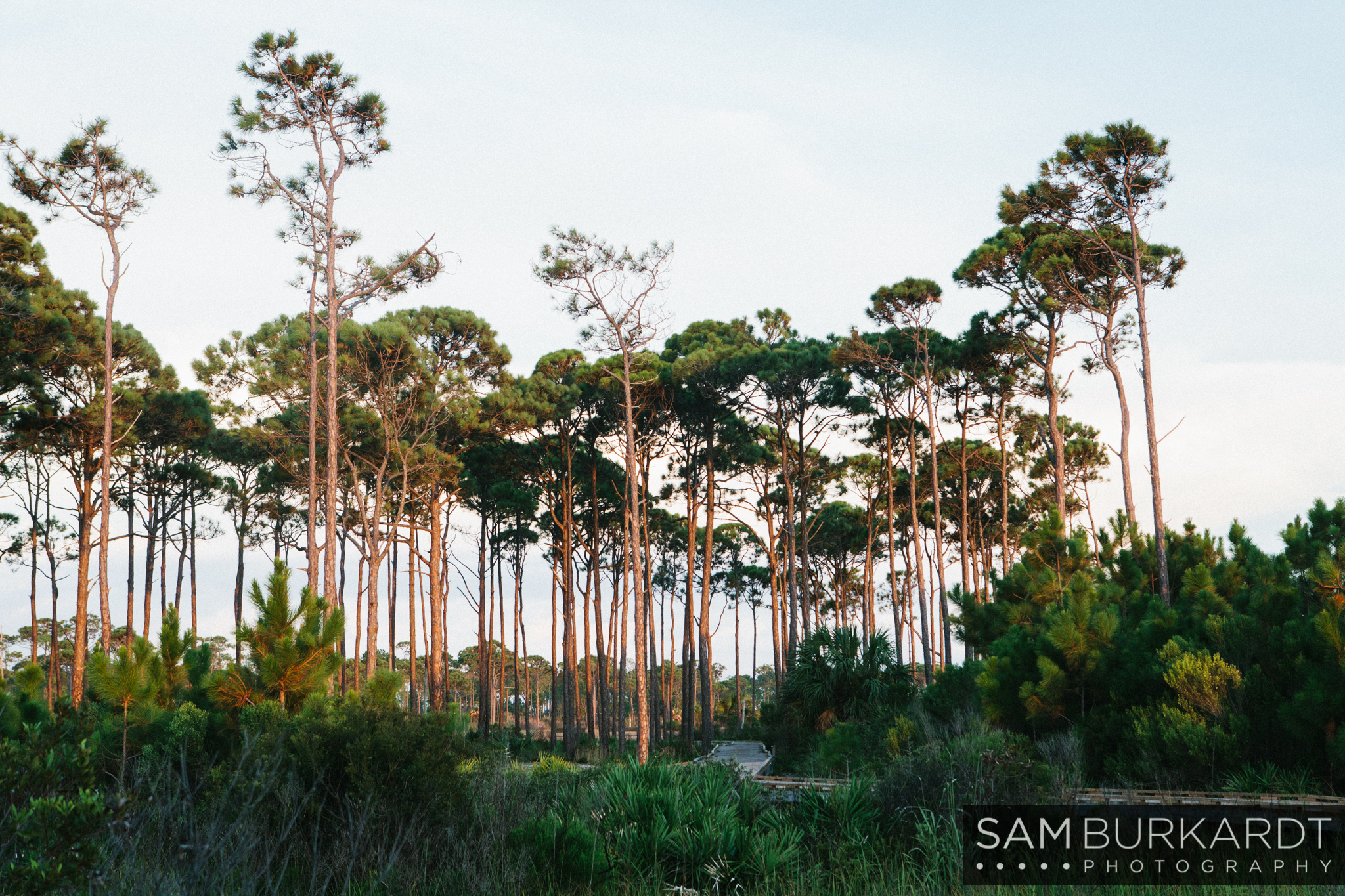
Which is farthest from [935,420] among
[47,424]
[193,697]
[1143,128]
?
[47,424]

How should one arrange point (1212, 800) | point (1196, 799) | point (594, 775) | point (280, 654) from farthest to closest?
point (594, 775)
point (280, 654)
point (1196, 799)
point (1212, 800)

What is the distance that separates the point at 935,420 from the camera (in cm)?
2612

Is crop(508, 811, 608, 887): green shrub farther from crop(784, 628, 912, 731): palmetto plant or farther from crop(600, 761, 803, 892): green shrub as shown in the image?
crop(784, 628, 912, 731): palmetto plant

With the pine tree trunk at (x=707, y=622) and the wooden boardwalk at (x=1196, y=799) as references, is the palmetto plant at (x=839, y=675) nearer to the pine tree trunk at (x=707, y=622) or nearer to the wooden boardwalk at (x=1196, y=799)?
the pine tree trunk at (x=707, y=622)

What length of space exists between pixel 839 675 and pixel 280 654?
13.7 meters

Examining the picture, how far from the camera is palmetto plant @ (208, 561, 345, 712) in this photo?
798 centimetres

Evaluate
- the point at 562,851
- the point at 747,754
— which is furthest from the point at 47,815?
the point at 747,754

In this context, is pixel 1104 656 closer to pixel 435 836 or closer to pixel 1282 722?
pixel 1282 722

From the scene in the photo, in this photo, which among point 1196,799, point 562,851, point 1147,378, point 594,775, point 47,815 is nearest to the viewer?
point 47,815

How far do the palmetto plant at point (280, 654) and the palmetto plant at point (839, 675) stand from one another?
1294cm

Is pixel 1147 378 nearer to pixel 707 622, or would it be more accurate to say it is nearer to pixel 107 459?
pixel 707 622

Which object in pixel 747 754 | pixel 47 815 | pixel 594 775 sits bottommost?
pixel 747 754

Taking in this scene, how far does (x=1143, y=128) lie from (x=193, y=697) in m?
19.0

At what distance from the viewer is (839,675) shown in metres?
19.3
